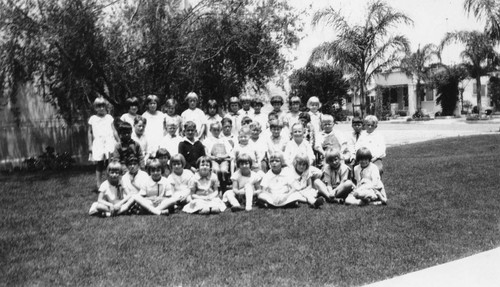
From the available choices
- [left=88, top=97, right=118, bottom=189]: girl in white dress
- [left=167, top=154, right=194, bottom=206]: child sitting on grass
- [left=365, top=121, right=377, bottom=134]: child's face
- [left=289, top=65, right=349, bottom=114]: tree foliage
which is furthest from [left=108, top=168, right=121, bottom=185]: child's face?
[left=289, top=65, right=349, bottom=114]: tree foliage

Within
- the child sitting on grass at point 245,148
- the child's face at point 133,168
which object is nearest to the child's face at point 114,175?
the child's face at point 133,168

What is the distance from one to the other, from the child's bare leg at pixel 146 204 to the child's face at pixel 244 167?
140 cm

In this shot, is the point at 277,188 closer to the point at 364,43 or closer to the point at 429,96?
the point at 364,43

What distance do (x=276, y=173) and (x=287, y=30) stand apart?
7081 mm

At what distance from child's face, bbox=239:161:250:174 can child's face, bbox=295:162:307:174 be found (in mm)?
738

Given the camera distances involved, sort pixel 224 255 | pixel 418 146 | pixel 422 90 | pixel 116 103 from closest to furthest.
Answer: pixel 224 255 < pixel 116 103 < pixel 418 146 < pixel 422 90

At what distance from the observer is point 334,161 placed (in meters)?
7.58

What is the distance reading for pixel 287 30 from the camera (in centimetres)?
1355

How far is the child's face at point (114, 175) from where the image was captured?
696cm

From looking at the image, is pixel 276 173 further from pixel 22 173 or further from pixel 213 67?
pixel 22 173

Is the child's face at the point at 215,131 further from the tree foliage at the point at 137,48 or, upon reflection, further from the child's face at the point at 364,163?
the tree foliage at the point at 137,48

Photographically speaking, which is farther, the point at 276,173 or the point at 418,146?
the point at 418,146

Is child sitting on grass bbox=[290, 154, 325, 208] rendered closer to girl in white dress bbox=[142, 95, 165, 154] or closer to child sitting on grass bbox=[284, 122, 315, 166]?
child sitting on grass bbox=[284, 122, 315, 166]

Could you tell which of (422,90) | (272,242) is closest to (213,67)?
(272,242)
